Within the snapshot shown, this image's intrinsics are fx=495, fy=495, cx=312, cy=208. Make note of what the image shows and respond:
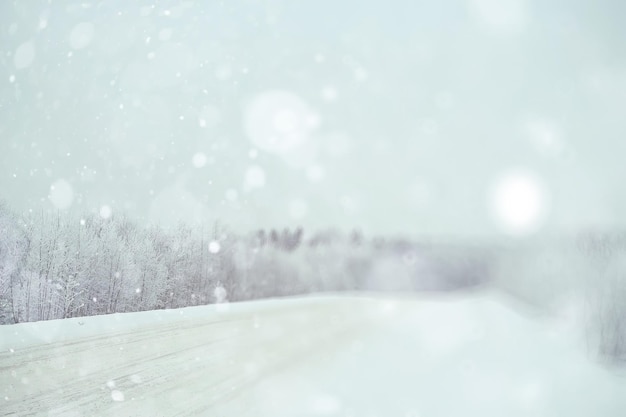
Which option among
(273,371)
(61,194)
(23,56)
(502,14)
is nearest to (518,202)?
(502,14)

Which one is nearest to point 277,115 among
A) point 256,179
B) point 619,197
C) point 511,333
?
point 256,179

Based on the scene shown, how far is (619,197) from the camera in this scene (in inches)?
143

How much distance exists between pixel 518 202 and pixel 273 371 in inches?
130

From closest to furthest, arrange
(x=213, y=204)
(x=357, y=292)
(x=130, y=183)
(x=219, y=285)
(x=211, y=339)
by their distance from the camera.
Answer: (x=130, y=183), (x=211, y=339), (x=213, y=204), (x=219, y=285), (x=357, y=292)

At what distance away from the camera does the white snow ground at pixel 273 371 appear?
130 inches

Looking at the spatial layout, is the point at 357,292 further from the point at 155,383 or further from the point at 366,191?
the point at 155,383

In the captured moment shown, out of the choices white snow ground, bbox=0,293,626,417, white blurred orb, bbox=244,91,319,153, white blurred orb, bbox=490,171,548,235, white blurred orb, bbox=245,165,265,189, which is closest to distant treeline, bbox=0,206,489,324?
white snow ground, bbox=0,293,626,417

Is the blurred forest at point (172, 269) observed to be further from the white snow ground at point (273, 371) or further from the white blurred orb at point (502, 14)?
the white blurred orb at point (502, 14)

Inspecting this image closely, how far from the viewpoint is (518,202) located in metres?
5.66

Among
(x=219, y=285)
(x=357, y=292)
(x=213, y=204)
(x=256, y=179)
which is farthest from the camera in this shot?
Answer: (x=357, y=292)

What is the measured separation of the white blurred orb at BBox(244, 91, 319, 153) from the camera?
6676 millimetres

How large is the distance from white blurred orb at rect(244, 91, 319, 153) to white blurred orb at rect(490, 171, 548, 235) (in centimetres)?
320

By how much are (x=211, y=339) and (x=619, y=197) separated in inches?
149

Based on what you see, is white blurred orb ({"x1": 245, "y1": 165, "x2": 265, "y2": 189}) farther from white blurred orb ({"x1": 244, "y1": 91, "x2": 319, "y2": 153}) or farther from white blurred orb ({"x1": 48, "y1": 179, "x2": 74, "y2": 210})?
white blurred orb ({"x1": 48, "y1": 179, "x2": 74, "y2": 210})
